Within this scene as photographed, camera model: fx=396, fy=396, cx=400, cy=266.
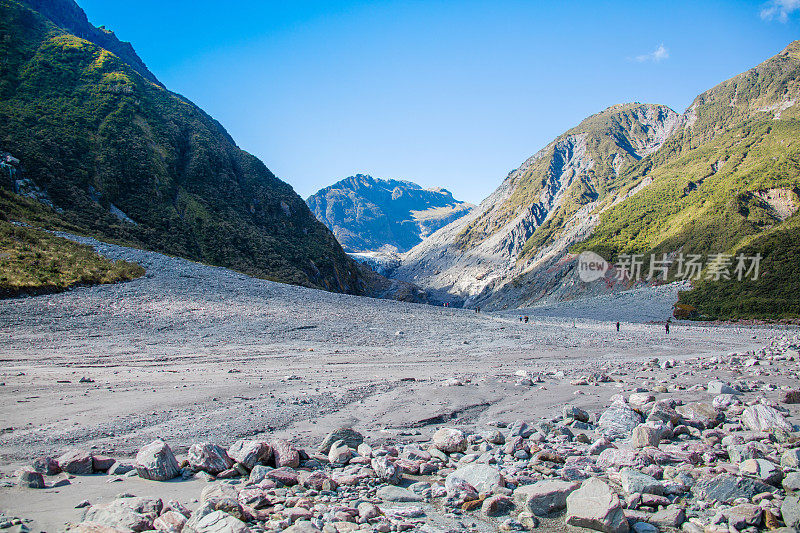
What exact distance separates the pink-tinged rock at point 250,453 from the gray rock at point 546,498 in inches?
112

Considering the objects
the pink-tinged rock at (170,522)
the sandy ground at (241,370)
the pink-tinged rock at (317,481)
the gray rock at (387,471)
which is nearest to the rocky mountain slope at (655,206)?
the sandy ground at (241,370)

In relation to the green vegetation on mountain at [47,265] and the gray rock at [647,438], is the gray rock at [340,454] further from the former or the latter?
the green vegetation on mountain at [47,265]

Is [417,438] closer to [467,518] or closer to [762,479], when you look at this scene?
[467,518]

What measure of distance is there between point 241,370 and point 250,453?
798 centimetres

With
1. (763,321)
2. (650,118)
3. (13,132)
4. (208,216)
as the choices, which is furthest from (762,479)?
(650,118)

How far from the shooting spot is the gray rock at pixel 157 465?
434cm

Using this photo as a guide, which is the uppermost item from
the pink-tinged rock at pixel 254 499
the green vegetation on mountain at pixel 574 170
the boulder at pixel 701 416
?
the green vegetation on mountain at pixel 574 170

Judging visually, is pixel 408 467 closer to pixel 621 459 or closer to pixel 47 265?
pixel 621 459

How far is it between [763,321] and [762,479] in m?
46.1

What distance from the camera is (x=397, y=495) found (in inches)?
161

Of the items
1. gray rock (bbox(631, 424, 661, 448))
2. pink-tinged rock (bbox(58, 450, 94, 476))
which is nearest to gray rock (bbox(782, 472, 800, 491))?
gray rock (bbox(631, 424, 661, 448))

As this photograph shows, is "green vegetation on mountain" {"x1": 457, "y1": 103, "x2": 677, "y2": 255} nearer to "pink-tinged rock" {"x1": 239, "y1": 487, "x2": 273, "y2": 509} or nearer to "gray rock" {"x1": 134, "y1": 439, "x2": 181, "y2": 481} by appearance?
"gray rock" {"x1": 134, "y1": 439, "x2": 181, "y2": 481}

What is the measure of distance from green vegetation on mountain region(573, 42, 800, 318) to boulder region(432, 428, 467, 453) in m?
49.1

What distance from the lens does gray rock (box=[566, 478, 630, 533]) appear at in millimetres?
3451
